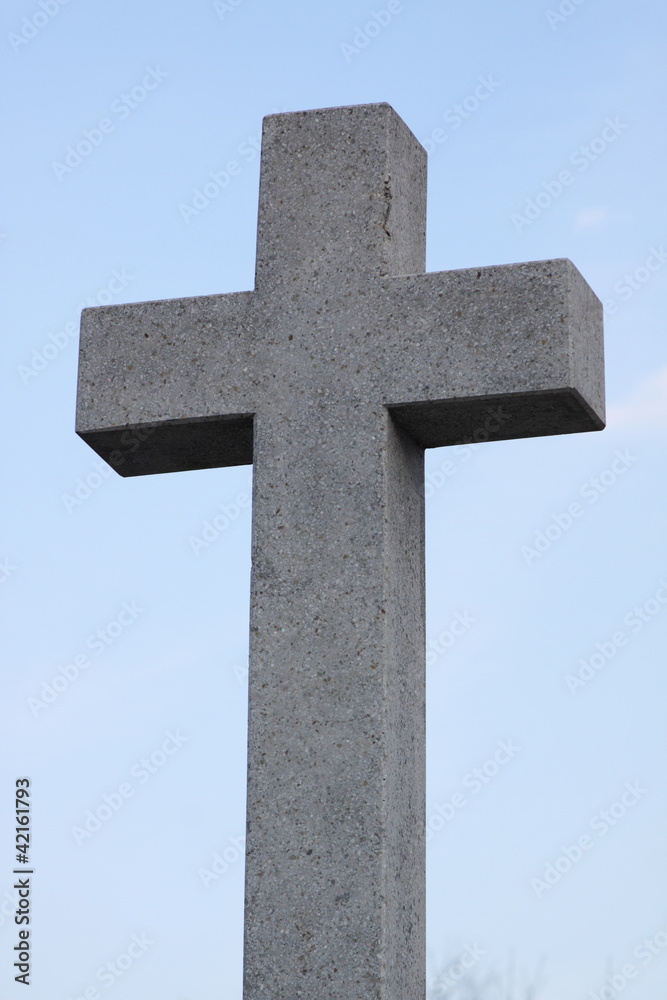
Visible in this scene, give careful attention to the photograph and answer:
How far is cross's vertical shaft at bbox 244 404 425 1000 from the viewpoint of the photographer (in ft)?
15.5

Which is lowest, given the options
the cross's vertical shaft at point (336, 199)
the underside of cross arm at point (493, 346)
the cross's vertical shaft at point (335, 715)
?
the cross's vertical shaft at point (335, 715)

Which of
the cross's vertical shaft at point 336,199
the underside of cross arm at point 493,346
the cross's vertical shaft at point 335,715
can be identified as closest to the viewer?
the cross's vertical shaft at point 335,715

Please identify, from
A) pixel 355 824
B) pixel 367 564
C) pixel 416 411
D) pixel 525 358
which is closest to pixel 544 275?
pixel 525 358

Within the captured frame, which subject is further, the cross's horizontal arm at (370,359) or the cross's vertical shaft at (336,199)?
the cross's vertical shaft at (336,199)

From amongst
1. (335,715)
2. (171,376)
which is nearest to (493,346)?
(171,376)

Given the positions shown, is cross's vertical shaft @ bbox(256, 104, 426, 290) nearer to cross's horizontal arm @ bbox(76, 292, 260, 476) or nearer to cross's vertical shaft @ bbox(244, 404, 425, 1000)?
cross's horizontal arm @ bbox(76, 292, 260, 476)

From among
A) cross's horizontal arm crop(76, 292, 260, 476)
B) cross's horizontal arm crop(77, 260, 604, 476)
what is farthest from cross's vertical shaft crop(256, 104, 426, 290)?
cross's horizontal arm crop(76, 292, 260, 476)

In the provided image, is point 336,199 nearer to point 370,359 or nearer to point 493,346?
point 370,359

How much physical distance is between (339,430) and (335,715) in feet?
3.27

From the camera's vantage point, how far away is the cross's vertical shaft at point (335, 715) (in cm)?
472

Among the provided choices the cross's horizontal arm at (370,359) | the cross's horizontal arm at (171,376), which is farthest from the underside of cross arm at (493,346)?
the cross's horizontal arm at (171,376)

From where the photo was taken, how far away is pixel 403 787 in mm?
4949

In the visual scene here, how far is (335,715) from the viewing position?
4.86 m

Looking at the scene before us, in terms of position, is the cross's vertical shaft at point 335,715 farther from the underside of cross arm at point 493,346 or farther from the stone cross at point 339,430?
the underside of cross arm at point 493,346
